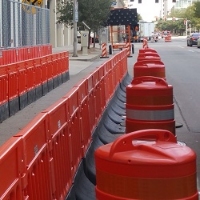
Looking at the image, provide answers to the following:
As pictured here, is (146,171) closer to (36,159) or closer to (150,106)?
(36,159)

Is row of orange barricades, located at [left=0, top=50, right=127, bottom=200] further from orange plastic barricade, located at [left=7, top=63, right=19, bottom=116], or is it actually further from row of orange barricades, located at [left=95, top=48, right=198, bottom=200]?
orange plastic barricade, located at [left=7, top=63, right=19, bottom=116]

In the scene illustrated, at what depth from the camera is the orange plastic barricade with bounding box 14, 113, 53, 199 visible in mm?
4270

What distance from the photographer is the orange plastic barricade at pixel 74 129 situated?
661 cm

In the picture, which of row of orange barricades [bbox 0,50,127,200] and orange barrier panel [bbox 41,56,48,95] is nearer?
row of orange barricades [bbox 0,50,127,200]

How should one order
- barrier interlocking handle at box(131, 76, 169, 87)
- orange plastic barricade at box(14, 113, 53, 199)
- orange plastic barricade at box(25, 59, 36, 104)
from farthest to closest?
orange plastic barricade at box(25, 59, 36, 104) < barrier interlocking handle at box(131, 76, 169, 87) < orange plastic barricade at box(14, 113, 53, 199)

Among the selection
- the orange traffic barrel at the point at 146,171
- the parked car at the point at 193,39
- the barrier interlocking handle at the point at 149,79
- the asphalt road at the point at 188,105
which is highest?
the parked car at the point at 193,39

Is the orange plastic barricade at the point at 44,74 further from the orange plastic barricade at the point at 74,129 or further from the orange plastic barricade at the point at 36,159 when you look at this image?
the orange plastic barricade at the point at 36,159

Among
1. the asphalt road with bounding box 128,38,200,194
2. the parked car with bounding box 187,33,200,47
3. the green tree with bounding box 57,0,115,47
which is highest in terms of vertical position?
the green tree with bounding box 57,0,115,47

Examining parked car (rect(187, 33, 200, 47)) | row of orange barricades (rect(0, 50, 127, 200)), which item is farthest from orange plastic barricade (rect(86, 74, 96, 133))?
parked car (rect(187, 33, 200, 47))

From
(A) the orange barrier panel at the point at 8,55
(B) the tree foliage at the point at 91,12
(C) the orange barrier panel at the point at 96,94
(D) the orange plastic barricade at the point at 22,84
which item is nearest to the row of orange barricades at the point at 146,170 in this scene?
(C) the orange barrier panel at the point at 96,94

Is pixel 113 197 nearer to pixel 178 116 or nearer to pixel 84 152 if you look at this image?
pixel 84 152

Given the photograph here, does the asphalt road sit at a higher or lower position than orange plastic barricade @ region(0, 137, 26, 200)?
lower

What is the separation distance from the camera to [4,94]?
42.6 ft

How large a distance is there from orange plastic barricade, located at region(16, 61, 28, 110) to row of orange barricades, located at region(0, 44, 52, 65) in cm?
291
